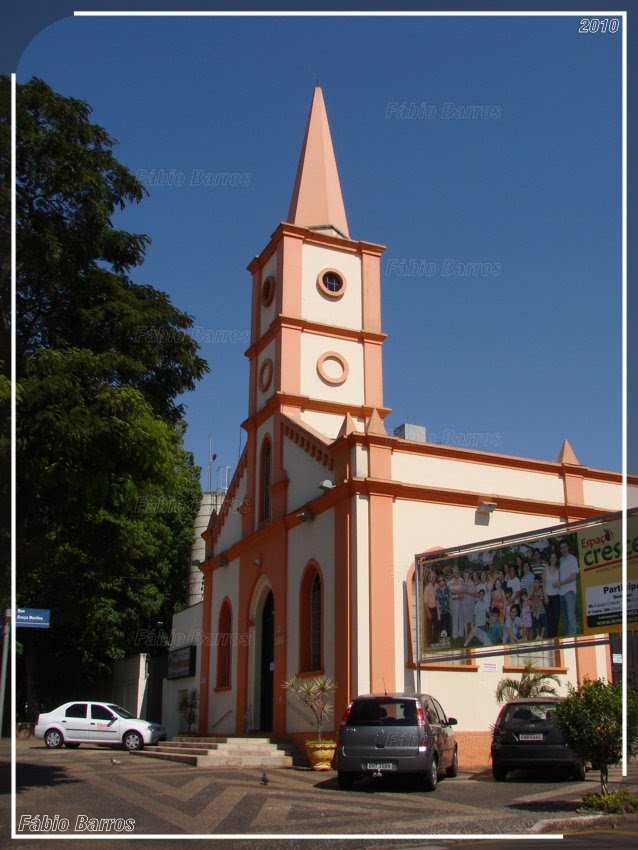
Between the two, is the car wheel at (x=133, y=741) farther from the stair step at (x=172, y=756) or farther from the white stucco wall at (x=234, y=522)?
the white stucco wall at (x=234, y=522)

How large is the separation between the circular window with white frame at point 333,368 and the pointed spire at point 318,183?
14.9ft

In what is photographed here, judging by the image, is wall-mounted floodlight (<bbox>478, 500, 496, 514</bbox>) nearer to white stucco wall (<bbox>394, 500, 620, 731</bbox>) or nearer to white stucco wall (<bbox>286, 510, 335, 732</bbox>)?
white stucco wall (<bbox>394, 500, 620, 731</bbox>)

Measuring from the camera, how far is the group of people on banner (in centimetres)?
1598

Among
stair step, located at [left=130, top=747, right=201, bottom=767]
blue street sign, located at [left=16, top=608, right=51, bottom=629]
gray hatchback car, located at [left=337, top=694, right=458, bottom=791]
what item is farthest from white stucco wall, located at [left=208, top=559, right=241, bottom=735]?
gray hatchback car, located at [left=337, top=694, right=458, bottom=791]

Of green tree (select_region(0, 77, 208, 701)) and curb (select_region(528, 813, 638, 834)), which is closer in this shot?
curb (select_region(528, 813, 638, 834))

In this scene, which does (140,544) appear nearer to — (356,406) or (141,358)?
(356,406)

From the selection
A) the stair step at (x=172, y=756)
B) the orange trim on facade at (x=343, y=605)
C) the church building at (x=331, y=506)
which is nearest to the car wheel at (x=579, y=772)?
the church building at (x=331, y=506)

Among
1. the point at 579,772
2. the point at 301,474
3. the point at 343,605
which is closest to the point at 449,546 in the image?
the point at 343,605

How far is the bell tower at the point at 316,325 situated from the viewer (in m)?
23.8

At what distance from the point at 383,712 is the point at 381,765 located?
0.85 metres

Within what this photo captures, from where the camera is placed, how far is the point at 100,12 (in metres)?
6.18

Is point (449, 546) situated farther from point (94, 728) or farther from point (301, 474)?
point (94, 728)

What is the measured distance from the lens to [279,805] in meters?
10.8

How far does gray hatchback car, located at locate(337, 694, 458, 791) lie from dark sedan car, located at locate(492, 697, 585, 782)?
1154 mm
